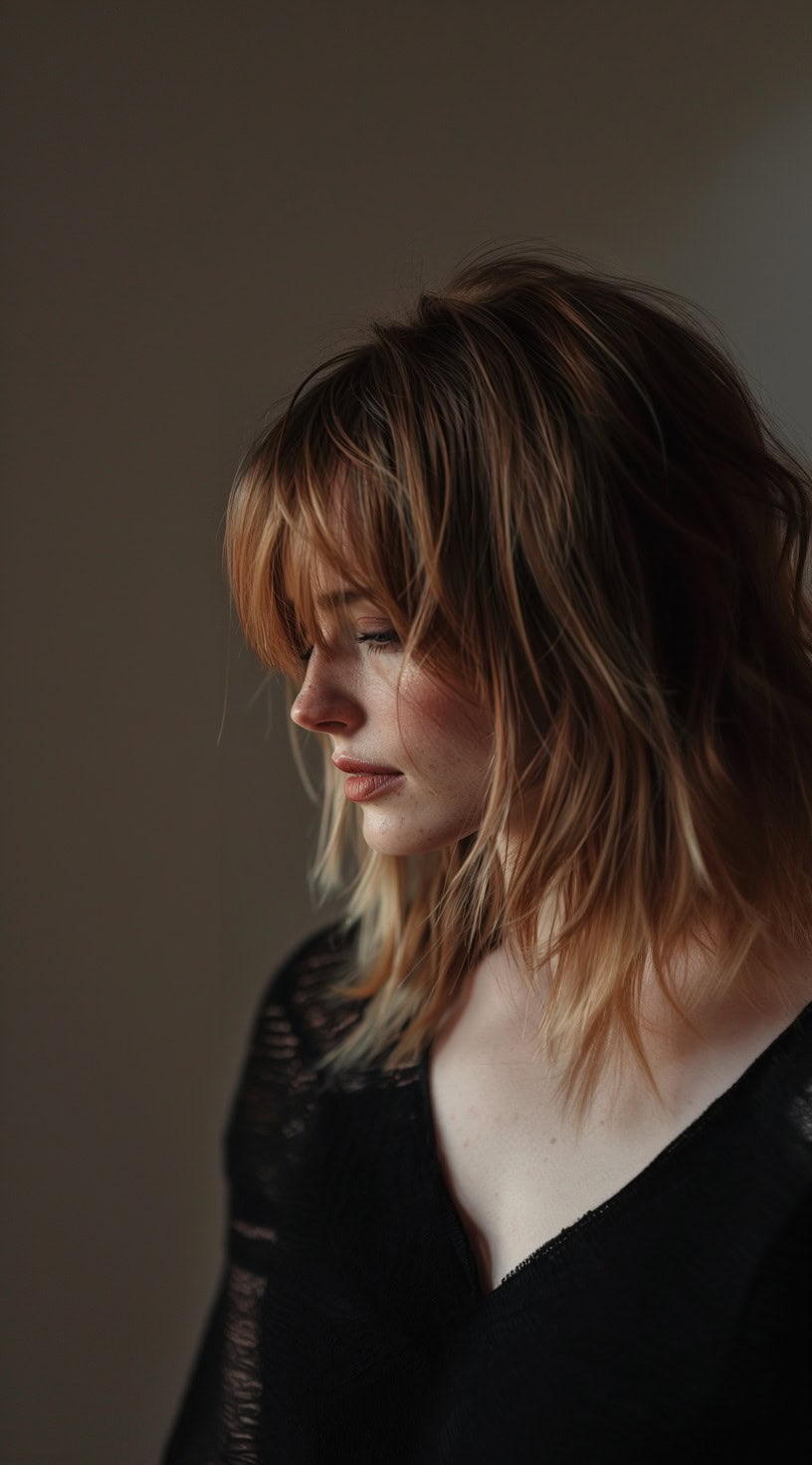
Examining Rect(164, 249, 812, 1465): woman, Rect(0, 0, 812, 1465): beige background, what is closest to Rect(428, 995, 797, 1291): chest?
Rect(164, 249, 812, 1465): woman

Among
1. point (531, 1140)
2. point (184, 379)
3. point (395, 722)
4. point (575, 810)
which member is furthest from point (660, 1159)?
point (184, 379)

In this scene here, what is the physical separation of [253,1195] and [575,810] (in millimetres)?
521

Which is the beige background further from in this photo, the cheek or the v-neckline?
the v-neckline

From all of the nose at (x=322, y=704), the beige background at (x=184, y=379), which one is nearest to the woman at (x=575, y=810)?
the nose at (x=322, y=704)

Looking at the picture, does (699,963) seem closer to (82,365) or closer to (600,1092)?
(600,1092)

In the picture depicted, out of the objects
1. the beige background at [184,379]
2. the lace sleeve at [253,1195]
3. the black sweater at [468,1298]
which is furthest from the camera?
the beige background at [184,379]

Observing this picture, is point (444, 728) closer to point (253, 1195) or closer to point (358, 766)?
point (358, 766)

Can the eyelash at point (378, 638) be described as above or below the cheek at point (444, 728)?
above

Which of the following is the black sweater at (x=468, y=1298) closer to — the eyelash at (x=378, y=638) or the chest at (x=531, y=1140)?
the chest at (x=531, y=1140)

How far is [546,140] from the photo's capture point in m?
1.28

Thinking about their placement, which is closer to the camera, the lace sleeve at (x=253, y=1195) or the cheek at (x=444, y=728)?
the cheek at (x=444, y=728)

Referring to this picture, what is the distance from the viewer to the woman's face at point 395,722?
87 centimetres

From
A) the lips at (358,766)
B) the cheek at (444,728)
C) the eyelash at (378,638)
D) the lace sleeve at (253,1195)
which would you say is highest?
the eyelash at (378,638)

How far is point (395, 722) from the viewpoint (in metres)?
Result: 0.88
